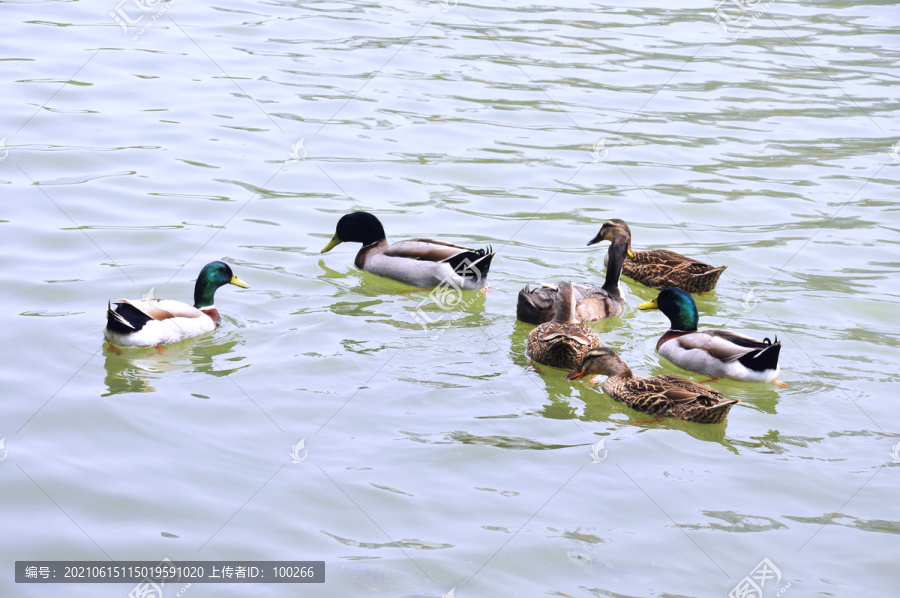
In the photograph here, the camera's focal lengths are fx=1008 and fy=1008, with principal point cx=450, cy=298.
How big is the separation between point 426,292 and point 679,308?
9.03 ft

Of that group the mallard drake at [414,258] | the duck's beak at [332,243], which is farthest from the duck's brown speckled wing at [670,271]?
the duck's beak at [332,243]

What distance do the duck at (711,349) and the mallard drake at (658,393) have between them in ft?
2.43

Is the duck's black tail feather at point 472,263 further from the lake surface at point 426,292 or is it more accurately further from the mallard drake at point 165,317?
the mallard drake at point 165,317

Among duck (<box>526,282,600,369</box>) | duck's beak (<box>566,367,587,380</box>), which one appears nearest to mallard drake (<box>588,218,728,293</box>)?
duck (<box>526,282,600,369</box>)

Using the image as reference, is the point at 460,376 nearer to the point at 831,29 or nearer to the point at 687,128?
the point at 687,128

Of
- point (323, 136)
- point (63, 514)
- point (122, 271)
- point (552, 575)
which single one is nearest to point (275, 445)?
point (63, 514)

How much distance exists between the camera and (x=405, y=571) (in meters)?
5.77

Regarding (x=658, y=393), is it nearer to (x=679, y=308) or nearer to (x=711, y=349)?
(x=711, y=349)

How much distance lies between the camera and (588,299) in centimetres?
989

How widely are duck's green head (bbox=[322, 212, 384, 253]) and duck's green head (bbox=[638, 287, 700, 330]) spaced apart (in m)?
3.41

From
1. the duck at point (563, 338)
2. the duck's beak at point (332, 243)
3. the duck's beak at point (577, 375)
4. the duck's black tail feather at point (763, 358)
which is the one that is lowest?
the duck's beak at point (332, 243)

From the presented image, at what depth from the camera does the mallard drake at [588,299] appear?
962cm

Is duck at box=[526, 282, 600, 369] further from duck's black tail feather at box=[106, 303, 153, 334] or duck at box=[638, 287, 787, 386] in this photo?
duck's black tail feather at box=[106, 303, 153, 334]

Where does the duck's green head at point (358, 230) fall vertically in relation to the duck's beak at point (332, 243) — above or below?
above
